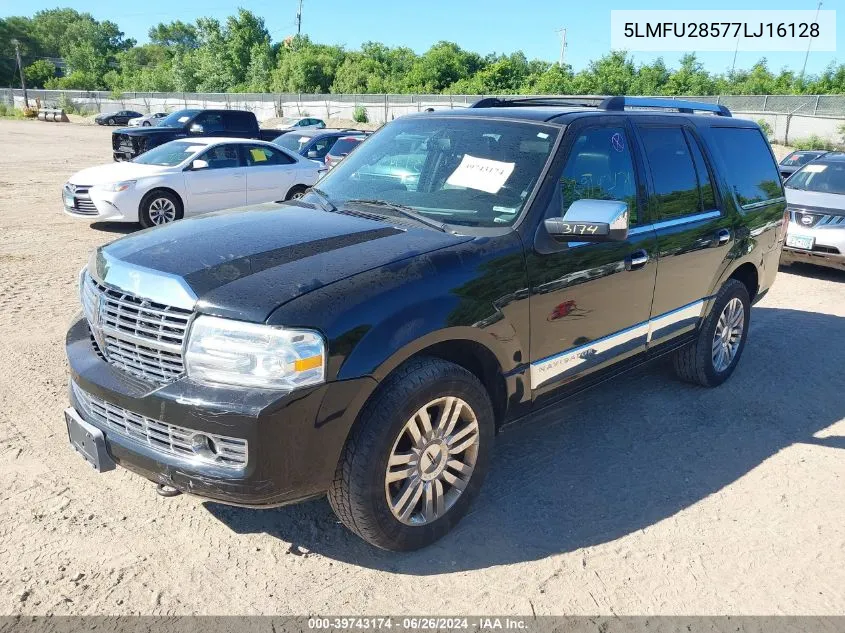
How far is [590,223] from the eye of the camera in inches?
129

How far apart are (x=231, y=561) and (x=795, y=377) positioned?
15.2 ft

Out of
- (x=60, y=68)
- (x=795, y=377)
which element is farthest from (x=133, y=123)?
(x=60, y=68)

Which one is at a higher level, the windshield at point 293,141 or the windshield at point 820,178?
the windshield at point 293,141

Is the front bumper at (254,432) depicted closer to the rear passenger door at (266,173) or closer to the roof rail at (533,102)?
the roof rail at (533,102)

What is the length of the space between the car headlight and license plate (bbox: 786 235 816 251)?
8435mm

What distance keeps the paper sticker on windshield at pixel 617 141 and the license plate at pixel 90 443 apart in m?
3.05

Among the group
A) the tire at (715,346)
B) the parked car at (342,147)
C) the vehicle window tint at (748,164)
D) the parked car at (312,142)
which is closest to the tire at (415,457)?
the tire at (715,346)

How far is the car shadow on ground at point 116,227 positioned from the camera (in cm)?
1102

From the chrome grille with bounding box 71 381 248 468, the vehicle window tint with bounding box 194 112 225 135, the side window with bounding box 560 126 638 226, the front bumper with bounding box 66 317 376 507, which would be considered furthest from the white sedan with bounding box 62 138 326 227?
the vehicle window tint with bounding box 194 112 225 135

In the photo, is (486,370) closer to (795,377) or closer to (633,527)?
(633,527)

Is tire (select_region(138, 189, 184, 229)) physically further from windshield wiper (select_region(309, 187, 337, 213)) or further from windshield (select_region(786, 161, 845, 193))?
windshield (select_region(786, 161, 845, 193))

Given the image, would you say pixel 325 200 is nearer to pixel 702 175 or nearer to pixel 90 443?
pixel 90 443

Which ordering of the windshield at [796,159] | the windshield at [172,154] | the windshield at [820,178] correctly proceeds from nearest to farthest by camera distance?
the windshield at [820,178] < the windshield at [172,154] < the windshield at [796,159]

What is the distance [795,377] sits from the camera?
5.59 meters
